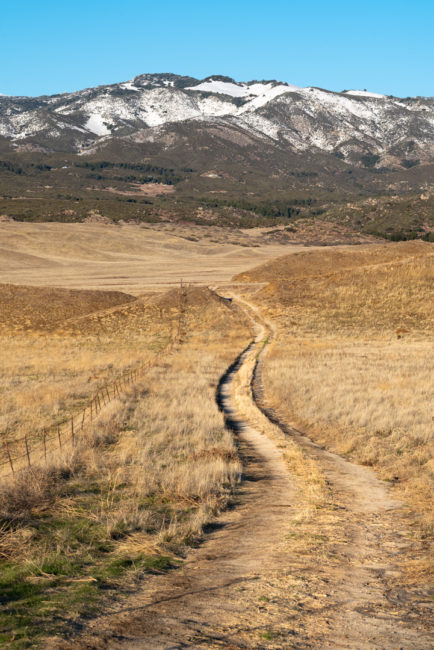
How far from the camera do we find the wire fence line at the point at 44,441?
13.3 m

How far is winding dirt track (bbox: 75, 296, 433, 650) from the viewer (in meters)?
5.92

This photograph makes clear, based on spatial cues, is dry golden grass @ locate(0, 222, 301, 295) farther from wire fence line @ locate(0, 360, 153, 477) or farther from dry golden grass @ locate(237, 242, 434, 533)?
wire fence line @ locate(0, 360, 153, 477)

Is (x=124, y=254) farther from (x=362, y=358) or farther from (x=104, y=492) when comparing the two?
(x=104, y=492)

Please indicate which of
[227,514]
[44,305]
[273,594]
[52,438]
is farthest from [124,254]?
[273,594]

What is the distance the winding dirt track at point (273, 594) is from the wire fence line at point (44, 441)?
504 cm

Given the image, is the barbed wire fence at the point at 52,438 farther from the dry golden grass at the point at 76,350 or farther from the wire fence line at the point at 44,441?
the dry golden grass at the point at 76,350

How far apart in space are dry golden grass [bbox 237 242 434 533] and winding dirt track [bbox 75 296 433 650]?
4.42 ft

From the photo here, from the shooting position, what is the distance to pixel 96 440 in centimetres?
1557

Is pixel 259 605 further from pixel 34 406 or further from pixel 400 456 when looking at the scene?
pixel 34 406

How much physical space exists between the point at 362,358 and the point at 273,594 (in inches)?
1109

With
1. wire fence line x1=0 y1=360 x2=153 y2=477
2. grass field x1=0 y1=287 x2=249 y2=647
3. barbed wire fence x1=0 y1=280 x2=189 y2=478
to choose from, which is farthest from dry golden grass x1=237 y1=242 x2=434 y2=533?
wire fence line x1=0 y1=360 x2=153 y2=477

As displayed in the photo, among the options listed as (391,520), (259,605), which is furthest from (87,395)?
(259,605)

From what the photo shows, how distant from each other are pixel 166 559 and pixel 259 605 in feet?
6.35

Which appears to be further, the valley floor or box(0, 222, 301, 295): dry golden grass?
box(0, 222, 301, 295): dry golden grass
